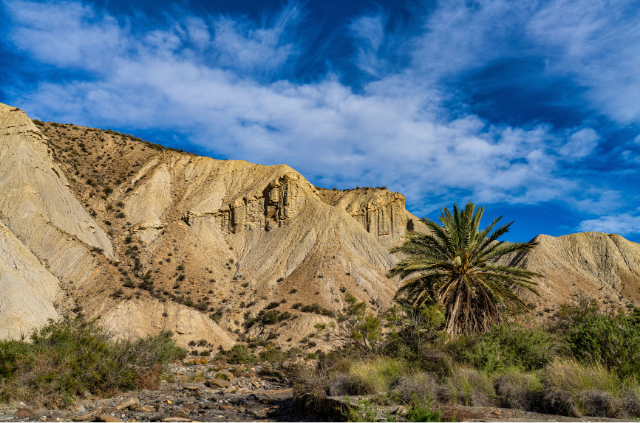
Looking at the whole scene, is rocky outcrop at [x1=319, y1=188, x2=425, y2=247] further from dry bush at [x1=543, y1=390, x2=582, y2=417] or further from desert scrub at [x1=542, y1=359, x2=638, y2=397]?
dry bush at [x1=543, y1=390, x2=582, y2=417]

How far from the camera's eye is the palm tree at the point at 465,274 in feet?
48.2

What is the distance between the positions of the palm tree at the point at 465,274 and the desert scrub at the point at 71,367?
10.4 m

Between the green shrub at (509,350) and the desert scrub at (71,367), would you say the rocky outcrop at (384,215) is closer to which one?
the desert scrub at (71,367)

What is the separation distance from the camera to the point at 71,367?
12281 millimetres

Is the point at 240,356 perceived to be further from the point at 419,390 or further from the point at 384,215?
the point at 384,215

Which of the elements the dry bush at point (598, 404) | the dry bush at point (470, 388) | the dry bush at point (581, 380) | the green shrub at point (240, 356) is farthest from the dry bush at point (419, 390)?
the green shrub at point (240, 356)

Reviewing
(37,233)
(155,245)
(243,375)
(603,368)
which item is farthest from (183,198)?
(603,368)

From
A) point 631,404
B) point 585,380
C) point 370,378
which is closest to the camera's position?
point 631,404

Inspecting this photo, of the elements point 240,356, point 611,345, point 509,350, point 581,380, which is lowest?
point 240,356

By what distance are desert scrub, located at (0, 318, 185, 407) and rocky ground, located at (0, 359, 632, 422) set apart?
1.31 ft

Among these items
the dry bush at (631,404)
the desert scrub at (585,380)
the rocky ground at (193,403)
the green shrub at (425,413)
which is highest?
the desert scrub at (585,380)

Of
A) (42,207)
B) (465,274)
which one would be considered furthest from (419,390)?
(42,207)

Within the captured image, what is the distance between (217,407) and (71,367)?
A: 4665 millimetres

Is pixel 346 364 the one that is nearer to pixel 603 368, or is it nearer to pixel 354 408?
pixel 354 408
